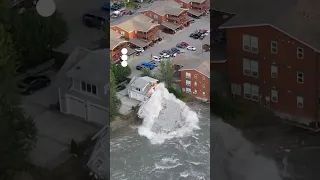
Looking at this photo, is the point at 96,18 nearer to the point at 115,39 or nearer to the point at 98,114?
the point at 115,39

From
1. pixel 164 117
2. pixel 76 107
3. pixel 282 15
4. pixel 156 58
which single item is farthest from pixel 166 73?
pixel 282 15

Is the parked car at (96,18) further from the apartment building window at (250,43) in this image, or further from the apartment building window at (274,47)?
the apartment building window at (274,47)

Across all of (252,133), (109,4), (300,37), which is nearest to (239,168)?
(252,133)

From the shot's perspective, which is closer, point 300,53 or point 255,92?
point 300,53

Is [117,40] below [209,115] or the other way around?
the other way around

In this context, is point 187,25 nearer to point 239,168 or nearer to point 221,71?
point 221,71

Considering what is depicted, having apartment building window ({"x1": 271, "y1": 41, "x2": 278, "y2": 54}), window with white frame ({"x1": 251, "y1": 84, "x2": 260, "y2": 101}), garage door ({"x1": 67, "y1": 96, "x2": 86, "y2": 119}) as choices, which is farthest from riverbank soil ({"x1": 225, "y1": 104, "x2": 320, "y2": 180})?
garage door ({"x1": 67, "y1": 96, "x2": 86, "y2": 119})
